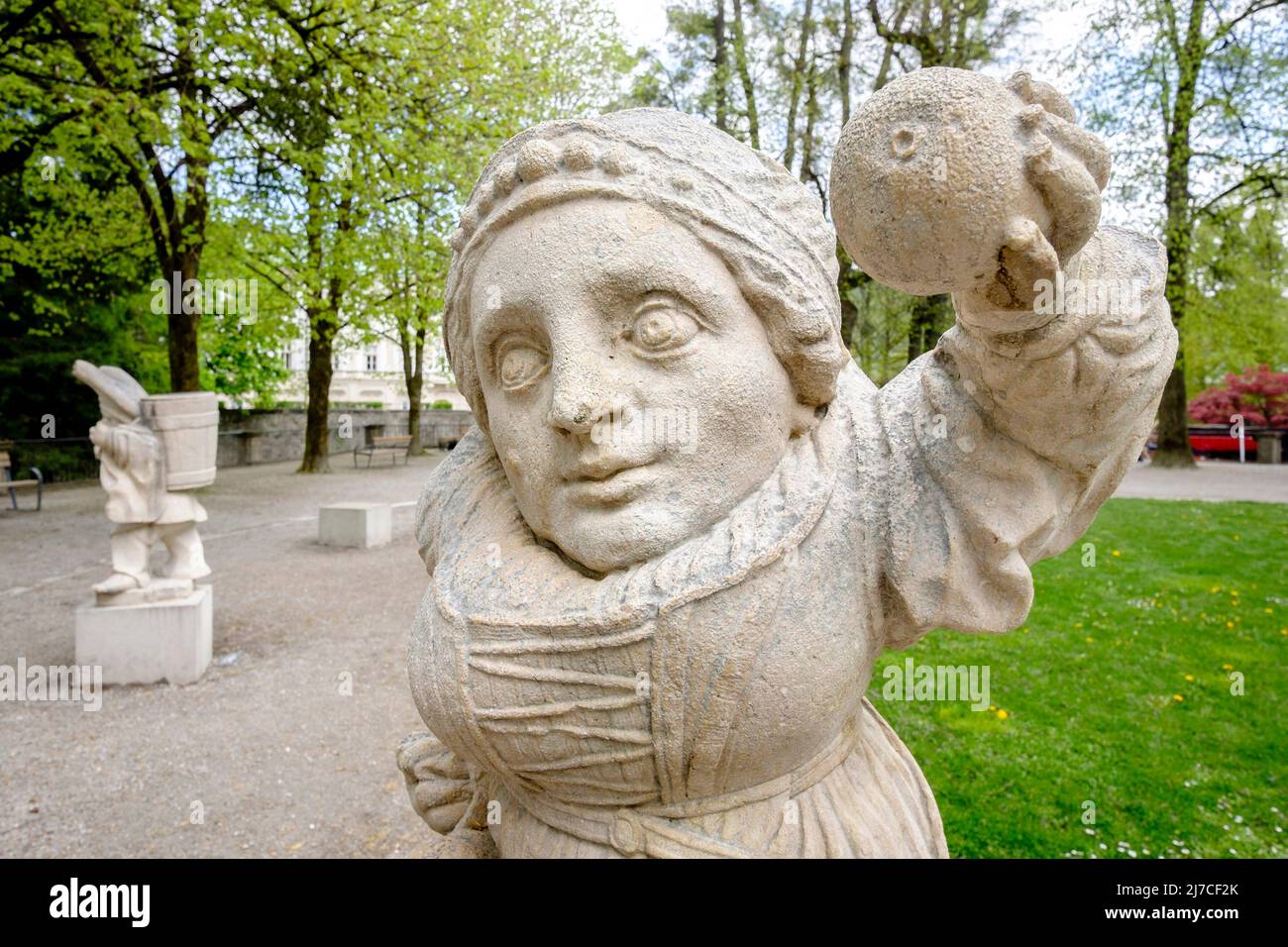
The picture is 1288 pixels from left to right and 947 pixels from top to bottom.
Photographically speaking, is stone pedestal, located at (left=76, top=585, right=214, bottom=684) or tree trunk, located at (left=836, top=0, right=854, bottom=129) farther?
tree trunk, located at (left=836, top=0, right=854, bottom=129)

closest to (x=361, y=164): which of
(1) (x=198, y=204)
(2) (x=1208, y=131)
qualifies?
(1) (x=198, y=204)

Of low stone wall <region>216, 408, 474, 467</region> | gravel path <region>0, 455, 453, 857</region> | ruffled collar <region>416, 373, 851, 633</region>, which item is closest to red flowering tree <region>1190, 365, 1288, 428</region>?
low stone wall <region>216, 408, 474, 467</region>

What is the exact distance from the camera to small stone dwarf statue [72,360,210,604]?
6.20 meters

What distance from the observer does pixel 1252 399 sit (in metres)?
23.9

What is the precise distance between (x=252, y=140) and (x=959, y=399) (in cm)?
1174

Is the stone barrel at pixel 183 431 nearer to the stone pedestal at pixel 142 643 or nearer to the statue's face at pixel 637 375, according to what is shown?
the stone pedestal at pixel 142 643

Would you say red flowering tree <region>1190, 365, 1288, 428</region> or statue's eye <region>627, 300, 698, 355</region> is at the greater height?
red flowering tree <region>1190, 365, 1288, 428</region>

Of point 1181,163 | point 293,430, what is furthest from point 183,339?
point 1181,163

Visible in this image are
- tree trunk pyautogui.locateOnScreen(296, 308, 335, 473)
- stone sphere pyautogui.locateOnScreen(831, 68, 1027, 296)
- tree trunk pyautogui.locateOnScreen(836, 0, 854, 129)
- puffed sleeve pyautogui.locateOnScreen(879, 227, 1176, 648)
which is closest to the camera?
stone sphere pyautogui.locateOnScreen(831, 68, 1027, 296)

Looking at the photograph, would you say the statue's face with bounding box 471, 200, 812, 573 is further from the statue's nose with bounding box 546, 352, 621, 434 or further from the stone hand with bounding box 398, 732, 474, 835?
the stone hand with bounding box 398, 732, 474, 835

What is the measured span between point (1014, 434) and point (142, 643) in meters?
6.23

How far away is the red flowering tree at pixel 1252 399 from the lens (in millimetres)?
23375

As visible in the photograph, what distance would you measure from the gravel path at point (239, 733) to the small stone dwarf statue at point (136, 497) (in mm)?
731

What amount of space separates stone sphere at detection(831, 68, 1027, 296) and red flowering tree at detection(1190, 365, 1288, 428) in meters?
27.4
